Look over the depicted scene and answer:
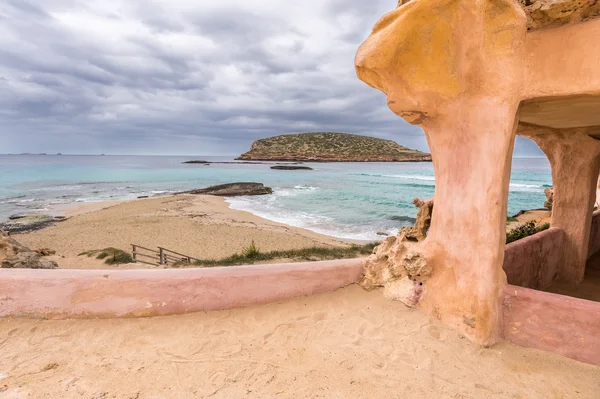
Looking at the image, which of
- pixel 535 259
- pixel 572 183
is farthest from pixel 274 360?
pixel 572 183

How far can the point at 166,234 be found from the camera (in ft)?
58.5

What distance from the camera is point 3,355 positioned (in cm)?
313

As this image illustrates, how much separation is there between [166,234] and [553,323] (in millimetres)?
17418

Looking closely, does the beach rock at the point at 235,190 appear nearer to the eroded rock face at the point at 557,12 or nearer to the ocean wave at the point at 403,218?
the ocean wave at the point at 403,218

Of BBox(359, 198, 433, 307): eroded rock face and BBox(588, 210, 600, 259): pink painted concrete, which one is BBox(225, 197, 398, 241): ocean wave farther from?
BBox(359, 198, 433, 307): eroded rock face

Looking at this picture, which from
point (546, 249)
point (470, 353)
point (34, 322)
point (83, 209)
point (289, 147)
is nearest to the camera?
point (470, 353)

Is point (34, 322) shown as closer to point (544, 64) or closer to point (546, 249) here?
point (544, 64)

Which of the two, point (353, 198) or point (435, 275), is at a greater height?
point (435, 275)

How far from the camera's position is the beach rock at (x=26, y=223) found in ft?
63.3

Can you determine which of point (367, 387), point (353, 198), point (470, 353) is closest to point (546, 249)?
point (470, 353)

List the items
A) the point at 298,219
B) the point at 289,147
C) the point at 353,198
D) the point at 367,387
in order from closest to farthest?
the point at 367,387 < the point at 298,219 < the point at 353,198 < the point at 289,147

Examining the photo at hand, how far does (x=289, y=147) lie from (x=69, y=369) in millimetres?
117209

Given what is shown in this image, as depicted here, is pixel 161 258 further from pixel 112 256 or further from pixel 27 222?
pixel 27 222

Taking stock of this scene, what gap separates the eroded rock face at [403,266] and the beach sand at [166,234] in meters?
9.28
